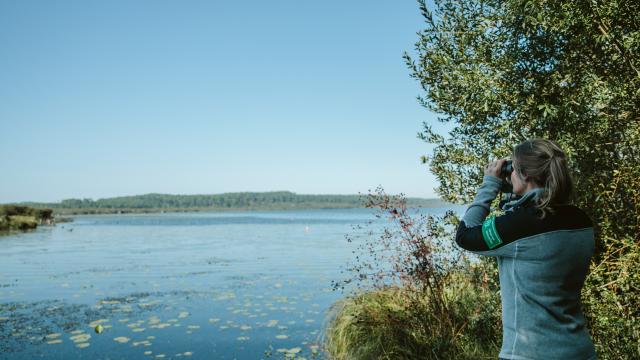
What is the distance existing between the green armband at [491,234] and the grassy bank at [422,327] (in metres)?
4.62

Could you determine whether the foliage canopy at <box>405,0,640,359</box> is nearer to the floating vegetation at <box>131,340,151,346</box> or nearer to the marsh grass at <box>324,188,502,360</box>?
the marsh grass at <box>324,188,502,360</box>

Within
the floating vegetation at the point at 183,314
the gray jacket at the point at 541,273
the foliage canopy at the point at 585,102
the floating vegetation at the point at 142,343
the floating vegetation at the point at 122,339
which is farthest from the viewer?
the floating vegetation at the point at 183,314

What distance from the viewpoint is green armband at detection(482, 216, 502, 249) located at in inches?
103

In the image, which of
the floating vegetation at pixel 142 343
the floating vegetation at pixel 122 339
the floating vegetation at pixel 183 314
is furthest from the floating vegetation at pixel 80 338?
the floating vegetation at pixel 183 314

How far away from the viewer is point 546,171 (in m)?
2.62

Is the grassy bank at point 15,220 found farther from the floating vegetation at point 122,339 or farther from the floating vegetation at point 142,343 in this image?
the floating vegetation at point 142,343

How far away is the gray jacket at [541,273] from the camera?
2.54 m

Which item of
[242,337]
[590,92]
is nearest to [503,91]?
[590,92]

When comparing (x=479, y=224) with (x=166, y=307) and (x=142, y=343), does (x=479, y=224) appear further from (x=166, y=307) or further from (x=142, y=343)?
(x=166, y=307)

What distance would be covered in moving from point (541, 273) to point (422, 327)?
21.3 feet

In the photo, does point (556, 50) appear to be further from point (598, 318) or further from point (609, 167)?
point (598, 318)

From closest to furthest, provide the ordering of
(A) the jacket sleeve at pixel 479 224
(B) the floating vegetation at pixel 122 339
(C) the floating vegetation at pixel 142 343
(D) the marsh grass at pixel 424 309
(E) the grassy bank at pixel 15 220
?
(A) the jacket sleeve at pixel 479 224 < (D) the marsh grass at pixel 424 309 < (C) the floating vegetation at pixel 142 343 < (B) the floating vegetation at pixel 122 339 < (E) the grassy bank at pixel 15 220

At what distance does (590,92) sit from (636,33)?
70cm

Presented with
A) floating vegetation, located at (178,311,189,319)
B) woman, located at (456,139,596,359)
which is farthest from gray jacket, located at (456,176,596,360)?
floating vegetation, located at (178,311,189,319)
